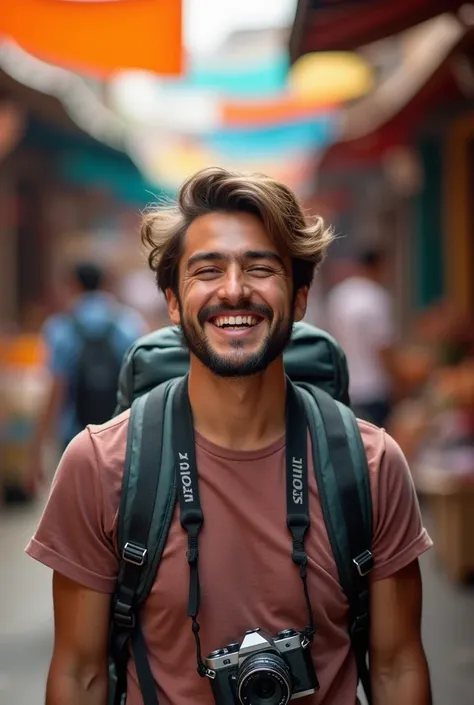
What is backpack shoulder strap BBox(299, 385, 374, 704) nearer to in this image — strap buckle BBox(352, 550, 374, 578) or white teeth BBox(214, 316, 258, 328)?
strap buckle BBox(352, 550, 374, 578)

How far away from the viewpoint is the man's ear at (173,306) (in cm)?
286

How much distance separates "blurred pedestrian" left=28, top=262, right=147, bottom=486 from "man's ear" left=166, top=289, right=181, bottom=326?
338cm

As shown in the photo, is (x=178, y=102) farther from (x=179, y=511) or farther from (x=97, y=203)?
(x=179, y=511)

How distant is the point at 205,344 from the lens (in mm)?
2703

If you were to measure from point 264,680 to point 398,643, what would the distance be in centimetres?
34

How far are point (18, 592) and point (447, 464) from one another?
2.77 metres

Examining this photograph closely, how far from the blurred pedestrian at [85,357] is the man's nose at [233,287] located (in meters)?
3.65

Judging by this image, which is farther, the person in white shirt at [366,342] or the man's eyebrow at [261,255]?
the person in white shirt at [366,342]

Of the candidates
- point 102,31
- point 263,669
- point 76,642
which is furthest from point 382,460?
point 102,31

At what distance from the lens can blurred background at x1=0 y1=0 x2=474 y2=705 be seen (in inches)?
220

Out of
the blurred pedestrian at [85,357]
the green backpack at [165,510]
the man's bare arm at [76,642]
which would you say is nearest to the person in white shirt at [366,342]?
the blurred pedestrian at [85,357]

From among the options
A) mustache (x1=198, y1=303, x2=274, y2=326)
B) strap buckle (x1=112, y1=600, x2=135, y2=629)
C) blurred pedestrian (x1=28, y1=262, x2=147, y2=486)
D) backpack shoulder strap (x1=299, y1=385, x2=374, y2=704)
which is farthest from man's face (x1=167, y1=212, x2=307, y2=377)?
blurred pedestrian (x1=28, y1=262, x2=147, y2=486)

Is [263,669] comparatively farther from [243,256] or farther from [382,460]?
[243,256]

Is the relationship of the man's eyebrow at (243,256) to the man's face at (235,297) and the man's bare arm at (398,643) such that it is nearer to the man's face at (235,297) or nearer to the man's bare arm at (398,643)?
the man's face at (235,297)
